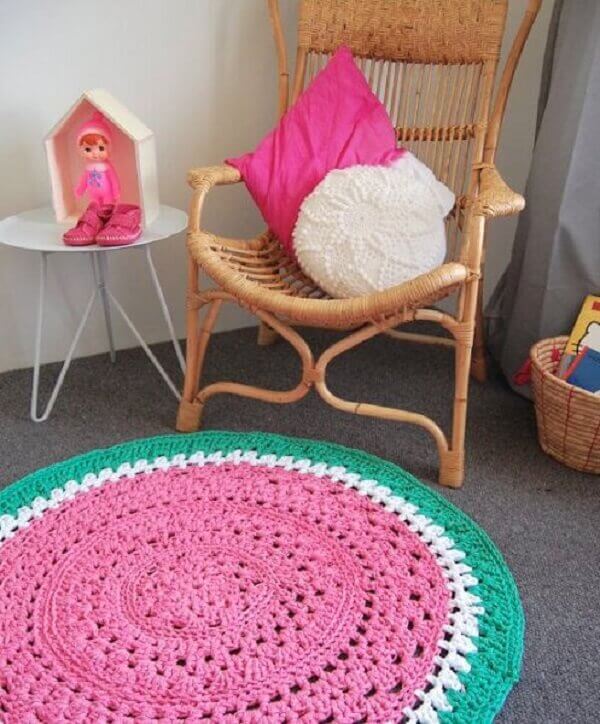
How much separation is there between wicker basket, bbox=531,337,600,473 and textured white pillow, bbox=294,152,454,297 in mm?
308

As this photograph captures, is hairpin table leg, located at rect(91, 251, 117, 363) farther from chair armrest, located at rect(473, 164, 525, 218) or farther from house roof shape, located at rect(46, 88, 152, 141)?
chair armrest, located at rect(473, 164, 525, 218)

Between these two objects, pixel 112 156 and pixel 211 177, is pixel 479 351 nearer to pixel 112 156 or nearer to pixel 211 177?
pixel 211 177

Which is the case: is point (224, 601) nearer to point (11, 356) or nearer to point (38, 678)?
point (38, 678)

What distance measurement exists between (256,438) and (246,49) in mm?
919

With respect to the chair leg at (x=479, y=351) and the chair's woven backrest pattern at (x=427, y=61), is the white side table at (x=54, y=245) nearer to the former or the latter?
the chair's woven backrest pattern at (x=427, y=61)

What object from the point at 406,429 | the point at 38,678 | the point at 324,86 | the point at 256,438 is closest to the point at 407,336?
the point at 406,429

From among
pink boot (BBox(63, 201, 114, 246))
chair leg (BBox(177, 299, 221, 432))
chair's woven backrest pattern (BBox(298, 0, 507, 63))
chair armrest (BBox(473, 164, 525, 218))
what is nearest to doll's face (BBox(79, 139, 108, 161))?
pink boot (BBox(63, 201, 114, 246))

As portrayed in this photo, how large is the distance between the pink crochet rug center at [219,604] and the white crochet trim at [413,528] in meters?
0.02

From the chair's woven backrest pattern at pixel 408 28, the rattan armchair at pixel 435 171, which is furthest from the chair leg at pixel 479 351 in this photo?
the chair's woven backrest pattern at pixel 408 28

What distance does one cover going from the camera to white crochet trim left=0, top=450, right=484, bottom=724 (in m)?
0.89

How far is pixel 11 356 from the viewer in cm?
165

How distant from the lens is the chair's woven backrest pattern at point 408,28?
1413 mm

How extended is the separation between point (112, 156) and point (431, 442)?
92cm

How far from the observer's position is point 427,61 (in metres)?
1.49
